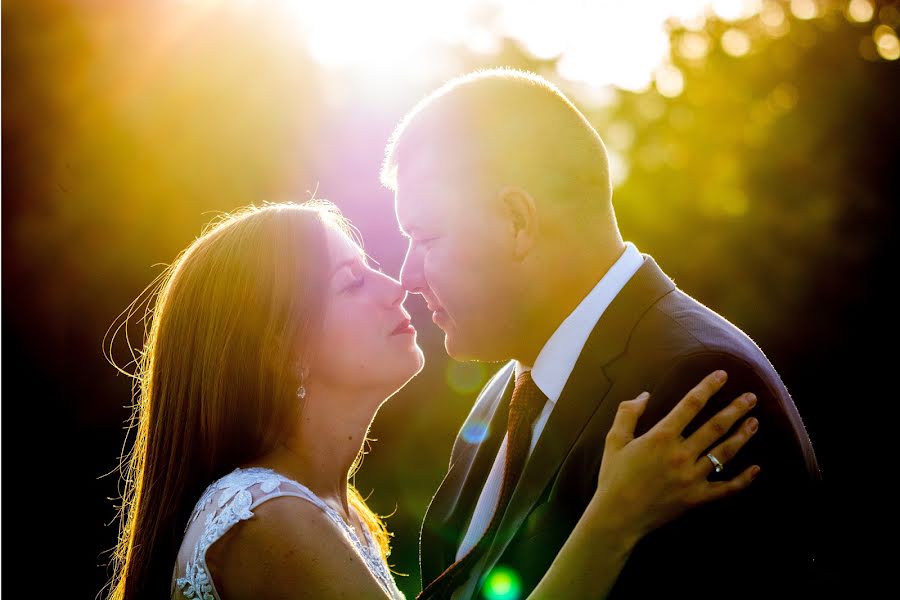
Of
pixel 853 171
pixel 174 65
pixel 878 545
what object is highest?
pixel 174 65

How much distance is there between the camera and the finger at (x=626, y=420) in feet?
7.29

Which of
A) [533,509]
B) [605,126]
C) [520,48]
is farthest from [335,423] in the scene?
[605,126]

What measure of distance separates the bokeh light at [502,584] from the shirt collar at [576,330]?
572mm

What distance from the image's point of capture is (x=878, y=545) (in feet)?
34.0

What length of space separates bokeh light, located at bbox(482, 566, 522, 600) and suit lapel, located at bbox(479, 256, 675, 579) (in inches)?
1.4

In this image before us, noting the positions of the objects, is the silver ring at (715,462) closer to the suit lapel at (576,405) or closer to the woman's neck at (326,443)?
the suit lapel at (576,405)

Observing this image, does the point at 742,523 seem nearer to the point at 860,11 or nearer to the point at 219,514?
the point at 219,514

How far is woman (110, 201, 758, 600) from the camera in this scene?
2670mm

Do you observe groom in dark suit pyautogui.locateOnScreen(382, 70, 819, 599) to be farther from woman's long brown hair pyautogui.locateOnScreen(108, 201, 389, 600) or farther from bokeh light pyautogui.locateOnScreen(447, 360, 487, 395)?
bokeh light pyautogui.locateOnScreen(447, 360, 487, 395)

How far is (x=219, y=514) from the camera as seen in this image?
2.72 m

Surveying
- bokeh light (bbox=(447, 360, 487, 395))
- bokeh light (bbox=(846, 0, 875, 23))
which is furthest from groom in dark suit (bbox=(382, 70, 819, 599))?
bokeh light (bbox=(846, 0, 875, 23))

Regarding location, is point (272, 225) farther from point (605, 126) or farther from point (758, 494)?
point (605, 126)

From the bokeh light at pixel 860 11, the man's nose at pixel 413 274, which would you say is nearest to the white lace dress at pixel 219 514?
the man's nose at pixel 413 274

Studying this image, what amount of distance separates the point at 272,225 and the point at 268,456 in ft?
2.88
